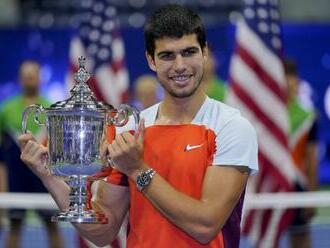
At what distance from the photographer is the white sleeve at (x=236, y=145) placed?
297 cm

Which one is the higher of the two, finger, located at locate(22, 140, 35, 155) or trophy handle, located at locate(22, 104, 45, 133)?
trophy handle, located at locate(22, 104, 45, 133)

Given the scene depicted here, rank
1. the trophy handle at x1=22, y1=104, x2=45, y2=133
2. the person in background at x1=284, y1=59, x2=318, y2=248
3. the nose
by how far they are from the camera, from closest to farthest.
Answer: the nose < the trophy handle at x1=22, y1=104, x2=45, y2=133 < the person in background at x1=284, y1=59, x2=318, y2=248

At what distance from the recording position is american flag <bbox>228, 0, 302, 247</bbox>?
232 inches

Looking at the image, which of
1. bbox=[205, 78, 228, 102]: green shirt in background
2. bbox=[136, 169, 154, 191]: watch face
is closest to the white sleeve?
bbox=[136, 169, 154, 191]: watch face

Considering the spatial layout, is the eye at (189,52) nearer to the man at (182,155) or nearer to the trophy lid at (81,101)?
the man at (182,155)

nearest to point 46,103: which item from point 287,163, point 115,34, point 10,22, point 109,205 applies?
point 115,34

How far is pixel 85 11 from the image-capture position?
6035 mm

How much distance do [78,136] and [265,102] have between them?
3029mm

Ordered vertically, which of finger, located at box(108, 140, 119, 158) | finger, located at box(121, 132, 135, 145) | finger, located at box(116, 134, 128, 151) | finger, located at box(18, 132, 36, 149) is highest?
finger, located at box(121, 132, 135, 145)

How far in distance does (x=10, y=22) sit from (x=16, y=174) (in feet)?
33.6

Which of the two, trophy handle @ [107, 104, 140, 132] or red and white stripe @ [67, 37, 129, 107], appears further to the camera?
red and white stripe @ [67, 37, 129, 107]

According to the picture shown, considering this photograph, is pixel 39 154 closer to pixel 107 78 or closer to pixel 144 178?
pixel 144 178

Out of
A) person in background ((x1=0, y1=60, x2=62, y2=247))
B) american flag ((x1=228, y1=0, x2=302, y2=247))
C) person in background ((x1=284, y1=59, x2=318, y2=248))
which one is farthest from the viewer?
person in background ((x1=0, y1=60, x2=62, y2=247))

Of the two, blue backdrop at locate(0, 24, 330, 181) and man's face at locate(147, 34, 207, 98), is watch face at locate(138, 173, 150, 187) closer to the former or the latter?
man's face at locate(147, 34, 207, 98)
